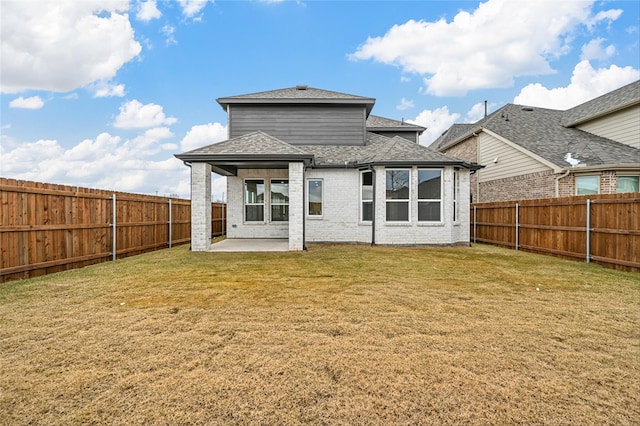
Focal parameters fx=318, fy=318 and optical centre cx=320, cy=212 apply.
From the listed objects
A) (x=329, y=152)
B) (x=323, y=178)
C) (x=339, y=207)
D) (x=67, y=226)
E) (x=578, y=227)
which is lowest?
(x=578, y=227)

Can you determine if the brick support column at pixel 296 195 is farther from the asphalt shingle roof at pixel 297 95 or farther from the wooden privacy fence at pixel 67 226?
the asphalt shingle roof at pixel 297 95

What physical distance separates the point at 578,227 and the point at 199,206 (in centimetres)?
1146

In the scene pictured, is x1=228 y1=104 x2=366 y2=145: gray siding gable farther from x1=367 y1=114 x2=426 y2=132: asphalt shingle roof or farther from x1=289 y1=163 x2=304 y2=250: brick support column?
x1=289 y1=163 x2=304 y2=250: brick support column

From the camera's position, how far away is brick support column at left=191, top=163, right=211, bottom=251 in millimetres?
10516

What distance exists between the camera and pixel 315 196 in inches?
507

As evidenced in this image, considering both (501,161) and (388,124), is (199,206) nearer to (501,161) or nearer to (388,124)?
(388,124)

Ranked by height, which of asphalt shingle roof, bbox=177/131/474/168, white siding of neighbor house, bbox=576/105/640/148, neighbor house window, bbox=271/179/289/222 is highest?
white siding of neighbor house, bbox=576/105/640/148

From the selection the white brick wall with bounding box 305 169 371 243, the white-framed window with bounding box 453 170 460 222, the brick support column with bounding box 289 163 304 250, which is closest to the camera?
the brick support column with bounding box 289 163 304 250

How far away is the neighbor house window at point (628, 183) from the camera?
1286 cm

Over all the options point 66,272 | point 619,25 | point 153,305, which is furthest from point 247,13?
point 619,25

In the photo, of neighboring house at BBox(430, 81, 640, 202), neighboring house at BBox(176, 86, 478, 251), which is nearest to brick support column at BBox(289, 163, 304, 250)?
neighboring house at BBox(176, 86, 478, 251)

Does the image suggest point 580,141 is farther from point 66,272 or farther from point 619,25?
point 66,272

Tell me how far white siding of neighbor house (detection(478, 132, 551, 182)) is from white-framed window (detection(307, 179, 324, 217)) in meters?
9.91

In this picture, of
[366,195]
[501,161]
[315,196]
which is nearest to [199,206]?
[315,196]
